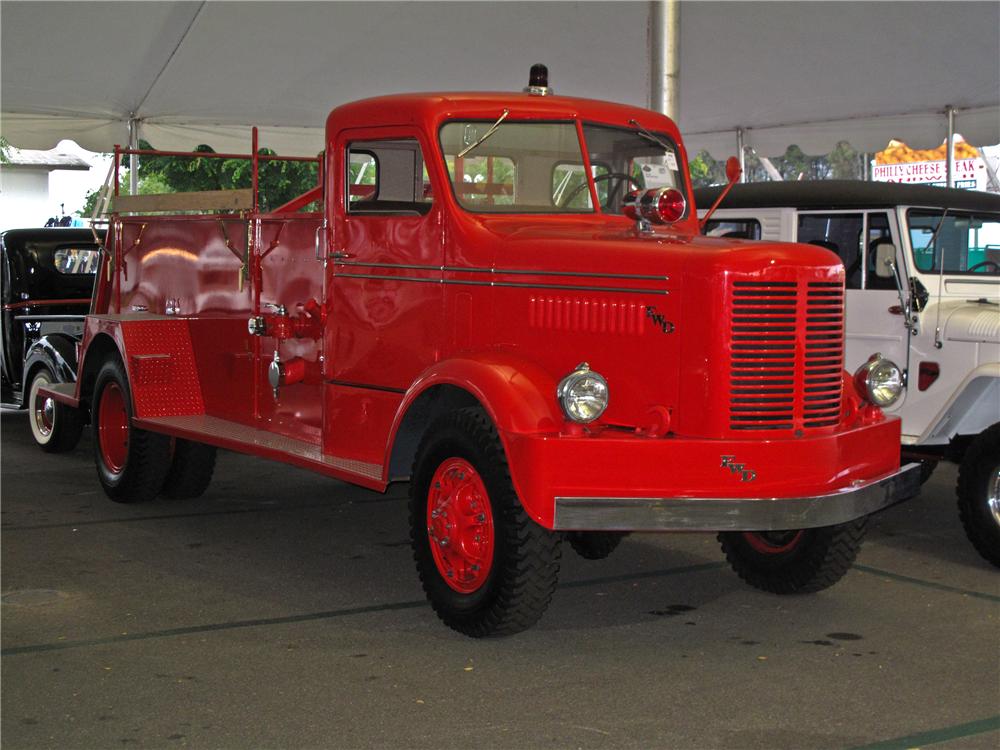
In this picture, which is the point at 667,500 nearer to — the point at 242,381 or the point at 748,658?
the point at 748,658

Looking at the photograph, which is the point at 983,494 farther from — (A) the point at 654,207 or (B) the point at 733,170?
(A) the point at 654,207

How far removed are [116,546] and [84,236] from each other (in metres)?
5.58

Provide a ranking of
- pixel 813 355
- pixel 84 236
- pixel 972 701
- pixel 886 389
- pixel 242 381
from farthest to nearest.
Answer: pixel 84 236
pixel 242 381
pixel 886 389
pixel 813 355
pixel 972 701

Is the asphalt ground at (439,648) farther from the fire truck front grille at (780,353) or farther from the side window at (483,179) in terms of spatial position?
the side window at (483,179)

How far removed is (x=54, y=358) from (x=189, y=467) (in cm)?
270

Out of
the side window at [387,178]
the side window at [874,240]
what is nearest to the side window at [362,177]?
the side window at [387,178]

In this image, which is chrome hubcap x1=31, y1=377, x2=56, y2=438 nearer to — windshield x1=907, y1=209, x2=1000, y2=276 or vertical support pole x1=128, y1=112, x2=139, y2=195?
vertical support pole x1=128, y1=112, x2=139, y2=195

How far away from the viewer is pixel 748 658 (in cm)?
500

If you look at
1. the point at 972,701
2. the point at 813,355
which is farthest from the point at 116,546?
Answer: the point at 972,701

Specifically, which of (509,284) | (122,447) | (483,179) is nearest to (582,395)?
(509,284)

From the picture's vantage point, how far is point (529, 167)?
19.8 feet

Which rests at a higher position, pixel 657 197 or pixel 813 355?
pixel 657 197

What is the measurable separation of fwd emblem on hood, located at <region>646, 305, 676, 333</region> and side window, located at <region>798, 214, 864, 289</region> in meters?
2.81

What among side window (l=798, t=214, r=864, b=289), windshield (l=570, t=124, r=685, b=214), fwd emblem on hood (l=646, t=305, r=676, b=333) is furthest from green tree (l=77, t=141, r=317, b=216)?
fwd emblem on hood (l=646, t=305, r=676, b=333)
